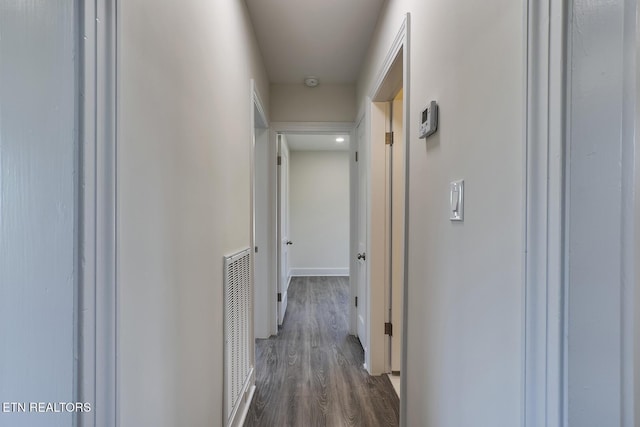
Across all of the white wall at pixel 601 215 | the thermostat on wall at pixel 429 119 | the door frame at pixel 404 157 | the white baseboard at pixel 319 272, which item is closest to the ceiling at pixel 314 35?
the door frame at pixel 404 157

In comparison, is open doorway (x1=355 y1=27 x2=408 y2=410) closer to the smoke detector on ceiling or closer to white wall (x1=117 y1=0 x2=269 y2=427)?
the smoke detector on ceiling

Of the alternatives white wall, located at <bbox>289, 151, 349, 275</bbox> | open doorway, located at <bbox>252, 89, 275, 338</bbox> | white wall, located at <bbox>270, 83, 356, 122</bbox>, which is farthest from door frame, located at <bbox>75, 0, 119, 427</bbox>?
white wall, located at <bbox>289, 151, 349, 275</bbox>

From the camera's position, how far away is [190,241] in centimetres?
111

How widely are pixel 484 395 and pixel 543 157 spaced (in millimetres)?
643

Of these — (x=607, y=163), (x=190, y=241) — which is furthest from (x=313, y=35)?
(x=607, y=163)

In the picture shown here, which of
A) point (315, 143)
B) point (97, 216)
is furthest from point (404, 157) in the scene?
point (315, 143)

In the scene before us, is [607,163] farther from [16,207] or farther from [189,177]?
[189,177]

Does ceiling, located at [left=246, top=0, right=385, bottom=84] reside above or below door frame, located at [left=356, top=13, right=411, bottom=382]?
above

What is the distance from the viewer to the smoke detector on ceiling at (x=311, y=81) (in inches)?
119

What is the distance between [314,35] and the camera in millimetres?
2324

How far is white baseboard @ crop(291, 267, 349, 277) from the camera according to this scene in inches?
242

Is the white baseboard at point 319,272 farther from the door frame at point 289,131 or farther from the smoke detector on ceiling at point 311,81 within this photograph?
the smoke detector on ceiling at point 311,81

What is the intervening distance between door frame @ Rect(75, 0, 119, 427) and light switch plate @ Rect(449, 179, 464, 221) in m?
0.90

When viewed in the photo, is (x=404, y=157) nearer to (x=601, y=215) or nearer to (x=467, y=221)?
(x=467, y=221)
